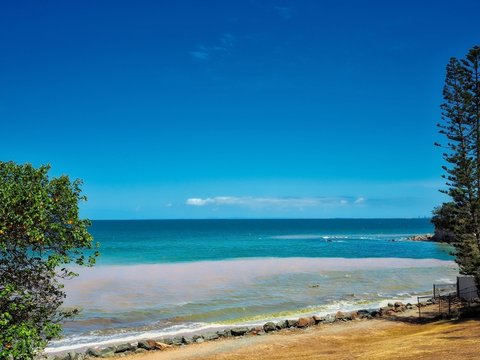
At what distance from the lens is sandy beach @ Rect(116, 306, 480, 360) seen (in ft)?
51.5

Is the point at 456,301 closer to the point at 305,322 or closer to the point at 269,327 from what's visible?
the point at 305,322

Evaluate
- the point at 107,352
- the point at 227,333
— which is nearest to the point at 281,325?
the point at 227,333

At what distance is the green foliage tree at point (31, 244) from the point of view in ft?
29.7

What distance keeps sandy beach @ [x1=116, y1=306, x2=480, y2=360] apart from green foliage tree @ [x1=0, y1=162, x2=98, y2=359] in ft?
29.9

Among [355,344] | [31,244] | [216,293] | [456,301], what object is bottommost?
[216,293]

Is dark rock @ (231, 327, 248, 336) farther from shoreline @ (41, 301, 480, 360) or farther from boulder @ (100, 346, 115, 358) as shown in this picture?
boulder @ (100, 346, 115, 358)

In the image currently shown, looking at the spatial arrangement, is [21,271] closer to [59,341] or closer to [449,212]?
[59,341]

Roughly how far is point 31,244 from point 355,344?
1422cm

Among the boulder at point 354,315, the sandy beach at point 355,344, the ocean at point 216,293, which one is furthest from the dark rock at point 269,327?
the boulder at point 354,315

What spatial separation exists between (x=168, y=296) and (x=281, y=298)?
842cm

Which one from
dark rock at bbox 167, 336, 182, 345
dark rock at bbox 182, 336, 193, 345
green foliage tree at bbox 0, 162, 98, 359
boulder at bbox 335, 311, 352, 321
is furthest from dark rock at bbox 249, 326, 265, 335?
green foliage tree at bbox 0, 162, 98, 359

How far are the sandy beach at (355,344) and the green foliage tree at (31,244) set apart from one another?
29.9 ft

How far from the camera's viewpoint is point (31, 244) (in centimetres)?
957

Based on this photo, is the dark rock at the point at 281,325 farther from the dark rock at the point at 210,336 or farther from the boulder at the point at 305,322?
the dark rock at the point at 210,336
